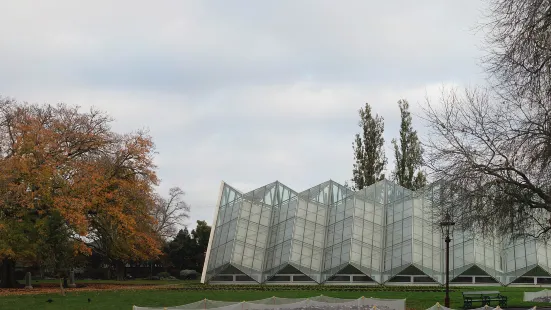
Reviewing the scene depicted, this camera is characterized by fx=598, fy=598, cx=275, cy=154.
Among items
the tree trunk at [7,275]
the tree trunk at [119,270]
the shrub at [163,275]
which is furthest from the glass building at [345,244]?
the shrub at [163,275]

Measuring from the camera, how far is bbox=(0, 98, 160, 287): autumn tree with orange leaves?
1489 inches

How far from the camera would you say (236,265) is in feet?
156

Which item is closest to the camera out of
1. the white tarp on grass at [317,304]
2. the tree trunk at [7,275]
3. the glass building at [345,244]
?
the white tarp on grass at [317,304]

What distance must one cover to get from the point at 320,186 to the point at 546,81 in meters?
39.7

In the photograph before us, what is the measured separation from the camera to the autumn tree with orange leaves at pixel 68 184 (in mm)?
37812

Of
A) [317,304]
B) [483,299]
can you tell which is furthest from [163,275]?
[317,304]

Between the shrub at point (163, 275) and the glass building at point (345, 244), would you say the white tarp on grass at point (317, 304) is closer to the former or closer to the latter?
the glass building at point (345, 244)

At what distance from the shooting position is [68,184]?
131 feet

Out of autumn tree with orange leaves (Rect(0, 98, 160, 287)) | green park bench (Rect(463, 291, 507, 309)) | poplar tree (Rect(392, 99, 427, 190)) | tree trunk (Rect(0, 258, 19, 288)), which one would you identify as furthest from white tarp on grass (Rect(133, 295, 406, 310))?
poplar tree (Rect(392, 99, 427, 190))

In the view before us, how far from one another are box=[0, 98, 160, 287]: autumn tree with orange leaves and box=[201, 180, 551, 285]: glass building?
Result: 749cm

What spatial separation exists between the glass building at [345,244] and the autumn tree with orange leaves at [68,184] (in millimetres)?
7490

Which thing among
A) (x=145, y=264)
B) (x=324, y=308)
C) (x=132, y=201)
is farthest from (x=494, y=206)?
(x=145, y=264)

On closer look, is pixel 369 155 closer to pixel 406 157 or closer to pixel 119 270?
pixel 406 157

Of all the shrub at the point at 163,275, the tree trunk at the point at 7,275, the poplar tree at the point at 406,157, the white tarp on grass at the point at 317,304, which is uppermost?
the poplar tree at the point at 406,157
